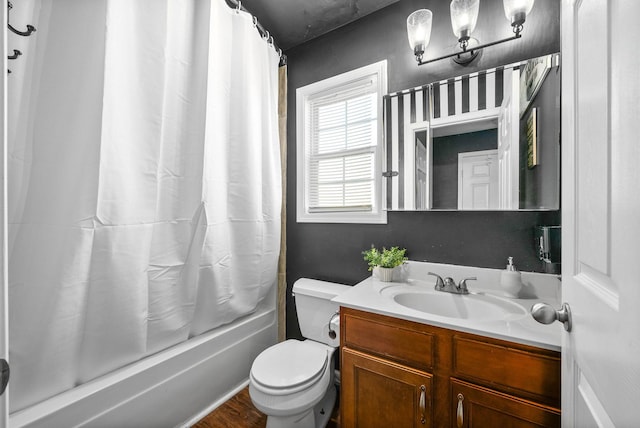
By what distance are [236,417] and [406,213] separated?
58.4 inches

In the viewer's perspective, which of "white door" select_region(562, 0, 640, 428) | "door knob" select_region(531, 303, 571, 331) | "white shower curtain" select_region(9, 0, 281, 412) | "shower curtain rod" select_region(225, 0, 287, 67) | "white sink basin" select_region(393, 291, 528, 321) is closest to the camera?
"white door" select_region(562, 0, 640, 428)

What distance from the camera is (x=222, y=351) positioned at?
1.54 metres

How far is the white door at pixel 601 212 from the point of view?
345 mm

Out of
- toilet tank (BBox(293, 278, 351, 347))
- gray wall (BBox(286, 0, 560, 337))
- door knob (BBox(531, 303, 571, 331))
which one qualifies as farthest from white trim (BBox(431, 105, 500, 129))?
toilet tank (BBox(293, 278, 351, 347))

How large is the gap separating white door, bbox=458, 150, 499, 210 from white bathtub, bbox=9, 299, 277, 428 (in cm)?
148

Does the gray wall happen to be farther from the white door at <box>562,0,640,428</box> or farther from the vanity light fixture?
the white door at <box>562,0,640,428</box>

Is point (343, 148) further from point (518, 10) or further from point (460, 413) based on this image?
point (460, 413)

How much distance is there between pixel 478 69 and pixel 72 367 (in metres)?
2.17

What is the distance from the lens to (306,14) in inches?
65.3

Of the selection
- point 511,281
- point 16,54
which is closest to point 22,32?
point 16,54

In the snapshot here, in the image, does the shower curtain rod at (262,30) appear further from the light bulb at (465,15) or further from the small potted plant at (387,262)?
the small potted plant at (387,262)

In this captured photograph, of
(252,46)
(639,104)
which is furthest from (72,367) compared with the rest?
(252,46)

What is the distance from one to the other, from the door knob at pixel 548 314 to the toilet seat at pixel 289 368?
973mm

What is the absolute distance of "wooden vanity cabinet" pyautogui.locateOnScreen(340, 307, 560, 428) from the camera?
81 cm
